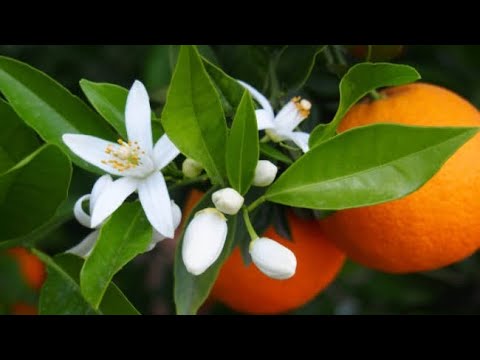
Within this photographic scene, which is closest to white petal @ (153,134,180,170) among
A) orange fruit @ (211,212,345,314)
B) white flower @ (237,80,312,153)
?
white flower @ (237,80,312,153)

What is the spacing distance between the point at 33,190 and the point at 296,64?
1.59 feet

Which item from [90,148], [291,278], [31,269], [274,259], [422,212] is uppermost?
[90,148]

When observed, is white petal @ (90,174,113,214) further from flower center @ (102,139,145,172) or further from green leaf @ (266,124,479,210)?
green leaf @ (266,124,479,210)

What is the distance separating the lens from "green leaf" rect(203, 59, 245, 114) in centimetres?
99

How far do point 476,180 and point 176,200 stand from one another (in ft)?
1.44

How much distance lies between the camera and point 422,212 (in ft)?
3.39

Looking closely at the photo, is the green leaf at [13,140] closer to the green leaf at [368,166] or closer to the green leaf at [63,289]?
the green leaf at [63,289]

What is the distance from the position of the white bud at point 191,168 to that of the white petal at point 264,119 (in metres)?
0.09

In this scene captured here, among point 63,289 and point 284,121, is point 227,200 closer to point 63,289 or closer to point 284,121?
point 284,121

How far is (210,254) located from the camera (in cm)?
85

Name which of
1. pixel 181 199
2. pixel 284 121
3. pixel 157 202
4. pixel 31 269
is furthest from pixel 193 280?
pixel 31 269

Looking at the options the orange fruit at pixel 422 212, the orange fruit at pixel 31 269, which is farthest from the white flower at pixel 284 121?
the orange fruit at pixel 31 269

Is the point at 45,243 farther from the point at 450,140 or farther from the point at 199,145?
the point at 450,140
